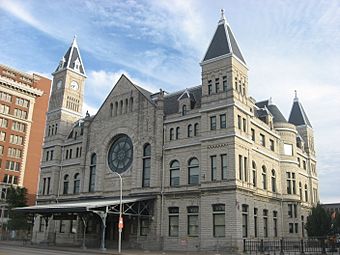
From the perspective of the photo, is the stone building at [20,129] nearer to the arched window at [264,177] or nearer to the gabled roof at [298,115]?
the arched window at [264,177]

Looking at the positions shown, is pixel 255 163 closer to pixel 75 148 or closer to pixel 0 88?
pixel 75 148

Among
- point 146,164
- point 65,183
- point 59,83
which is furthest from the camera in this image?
point 59,83

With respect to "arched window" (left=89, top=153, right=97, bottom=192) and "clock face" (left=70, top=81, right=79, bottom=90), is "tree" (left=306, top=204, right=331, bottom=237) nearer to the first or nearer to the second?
"arched window" (left=89, top=153, right=97, bottom=192)

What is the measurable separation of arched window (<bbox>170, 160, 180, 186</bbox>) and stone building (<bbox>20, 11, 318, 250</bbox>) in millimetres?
121

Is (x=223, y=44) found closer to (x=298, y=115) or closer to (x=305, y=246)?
(x=305, y=246)

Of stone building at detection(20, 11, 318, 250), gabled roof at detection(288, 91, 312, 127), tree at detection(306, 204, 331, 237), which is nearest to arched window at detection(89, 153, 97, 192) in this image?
stone building at detection(20, 11, 318, 250)

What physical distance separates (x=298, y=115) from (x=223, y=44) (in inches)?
1169

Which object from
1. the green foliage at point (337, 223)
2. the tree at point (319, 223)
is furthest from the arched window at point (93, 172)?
the green foliage at point (337, 223)

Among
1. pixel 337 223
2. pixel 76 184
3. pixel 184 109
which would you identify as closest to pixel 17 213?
pixel 76 184

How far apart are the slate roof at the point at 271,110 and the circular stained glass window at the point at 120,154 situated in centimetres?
1896

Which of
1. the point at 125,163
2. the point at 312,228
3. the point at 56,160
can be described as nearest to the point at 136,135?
the point at 125,163

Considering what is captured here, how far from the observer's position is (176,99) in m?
51.8

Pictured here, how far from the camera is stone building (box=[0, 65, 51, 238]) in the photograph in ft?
283

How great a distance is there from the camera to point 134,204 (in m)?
45.3
